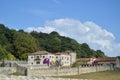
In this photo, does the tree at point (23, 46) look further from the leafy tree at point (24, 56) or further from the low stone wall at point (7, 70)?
the low stone wall at point (7, 70)

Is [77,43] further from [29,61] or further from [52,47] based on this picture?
[29,61]

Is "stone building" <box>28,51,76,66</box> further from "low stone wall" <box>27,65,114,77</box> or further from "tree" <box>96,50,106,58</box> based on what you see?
"tree" <box>96,50,106,58</box>

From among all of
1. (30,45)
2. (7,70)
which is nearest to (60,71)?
(7,70)

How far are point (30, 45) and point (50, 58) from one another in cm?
1193

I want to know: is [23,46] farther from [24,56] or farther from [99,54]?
[99,54]

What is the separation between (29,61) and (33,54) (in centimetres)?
267

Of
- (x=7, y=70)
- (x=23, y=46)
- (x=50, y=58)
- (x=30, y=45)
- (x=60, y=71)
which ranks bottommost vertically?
(x=60, y=71)

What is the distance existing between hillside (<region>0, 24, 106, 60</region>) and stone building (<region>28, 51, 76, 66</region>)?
5588 mm

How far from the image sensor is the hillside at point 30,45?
387ft

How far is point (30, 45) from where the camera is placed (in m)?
119

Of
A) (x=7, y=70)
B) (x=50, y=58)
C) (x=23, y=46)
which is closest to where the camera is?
(x=7, y=70)

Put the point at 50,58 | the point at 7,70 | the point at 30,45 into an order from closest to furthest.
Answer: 1. the point at 7,70
2. the point at 50,58
3. the point at 30,45

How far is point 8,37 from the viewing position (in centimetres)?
14000

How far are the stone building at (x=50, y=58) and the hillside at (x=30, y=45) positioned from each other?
559cm
